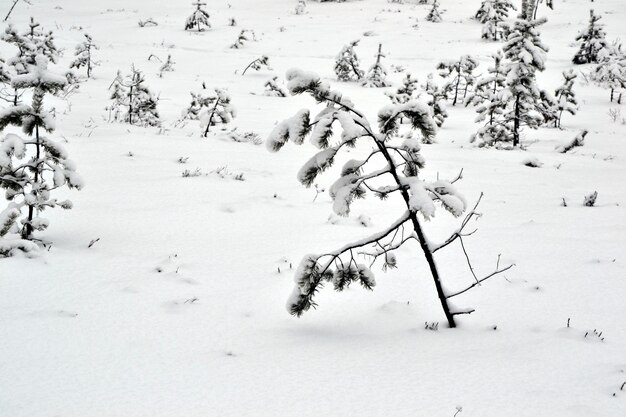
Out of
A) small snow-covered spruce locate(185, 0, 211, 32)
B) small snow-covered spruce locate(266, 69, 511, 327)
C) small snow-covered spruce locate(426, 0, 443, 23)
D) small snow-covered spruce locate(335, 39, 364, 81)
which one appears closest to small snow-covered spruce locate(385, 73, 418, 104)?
small snow-covered spruce locate(335, 39, 364, 81)

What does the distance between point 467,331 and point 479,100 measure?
9.66 m

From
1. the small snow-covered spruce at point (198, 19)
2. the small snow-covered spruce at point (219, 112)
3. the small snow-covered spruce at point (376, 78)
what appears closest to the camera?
the small snow-covered spruce at point (219, 112)

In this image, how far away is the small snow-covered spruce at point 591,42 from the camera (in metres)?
16.6

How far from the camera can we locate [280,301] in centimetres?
352

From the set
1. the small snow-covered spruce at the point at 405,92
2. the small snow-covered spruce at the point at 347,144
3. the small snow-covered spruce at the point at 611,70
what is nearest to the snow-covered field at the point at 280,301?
the small snow-covered spruce at the point at 347,144

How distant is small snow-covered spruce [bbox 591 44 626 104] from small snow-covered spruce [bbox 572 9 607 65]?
909mm

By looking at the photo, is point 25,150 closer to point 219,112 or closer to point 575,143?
point 219,112

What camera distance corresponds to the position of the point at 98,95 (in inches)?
478

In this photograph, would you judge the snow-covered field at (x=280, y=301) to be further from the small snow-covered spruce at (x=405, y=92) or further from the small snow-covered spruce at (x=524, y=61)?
the small snow-covered spruce at (x=405, y=92)

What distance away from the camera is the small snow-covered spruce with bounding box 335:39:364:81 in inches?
628

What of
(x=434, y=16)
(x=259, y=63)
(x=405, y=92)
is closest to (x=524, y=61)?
(x=405, y=92)

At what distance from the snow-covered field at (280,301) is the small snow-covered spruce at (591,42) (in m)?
10.5

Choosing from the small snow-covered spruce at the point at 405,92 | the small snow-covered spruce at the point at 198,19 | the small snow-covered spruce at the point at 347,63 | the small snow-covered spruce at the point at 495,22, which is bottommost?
the small snow-covered spruce at the point at 405,92

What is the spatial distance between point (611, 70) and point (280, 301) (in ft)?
44.7
